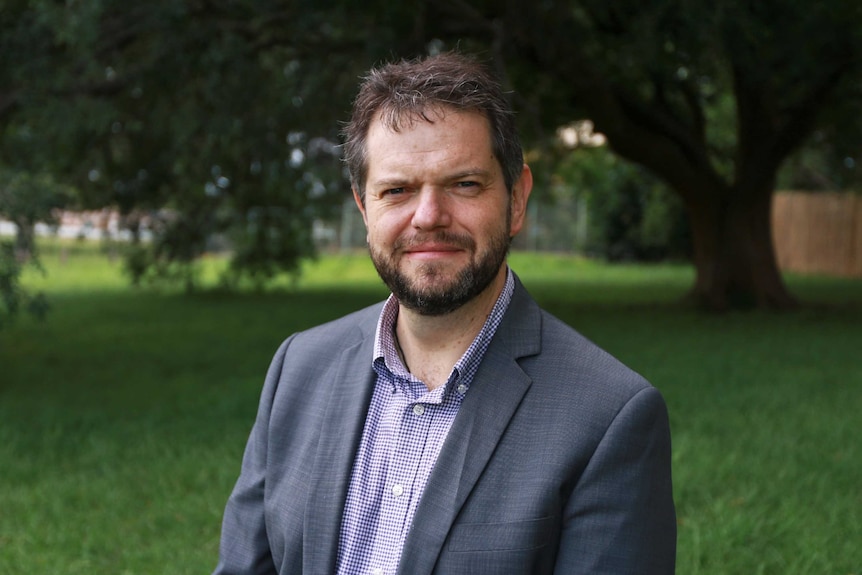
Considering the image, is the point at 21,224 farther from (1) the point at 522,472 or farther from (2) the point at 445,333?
(1) the point at 522,472

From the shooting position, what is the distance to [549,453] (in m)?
2.11

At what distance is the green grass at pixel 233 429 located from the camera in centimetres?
500

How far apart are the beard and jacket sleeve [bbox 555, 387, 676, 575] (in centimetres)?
42

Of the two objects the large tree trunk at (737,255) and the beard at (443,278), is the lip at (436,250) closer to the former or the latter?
the beard at (443,278)

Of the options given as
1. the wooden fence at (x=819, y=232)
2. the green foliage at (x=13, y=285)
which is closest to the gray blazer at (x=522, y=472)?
→ the green foliage at (x=13, y=285)

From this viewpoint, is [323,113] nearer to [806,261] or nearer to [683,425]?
[683,425]

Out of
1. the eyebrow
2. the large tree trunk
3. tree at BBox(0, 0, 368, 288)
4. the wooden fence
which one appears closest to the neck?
the eyebrow

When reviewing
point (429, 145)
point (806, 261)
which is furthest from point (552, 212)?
point (429, 145)

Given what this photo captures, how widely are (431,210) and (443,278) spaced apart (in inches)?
5.9

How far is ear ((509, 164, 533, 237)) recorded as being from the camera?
2.43 m

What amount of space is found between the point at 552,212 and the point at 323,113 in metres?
25.5

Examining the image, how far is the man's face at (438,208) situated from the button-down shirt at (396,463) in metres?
0.15

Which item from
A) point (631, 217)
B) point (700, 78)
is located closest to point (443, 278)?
point (700, 78)

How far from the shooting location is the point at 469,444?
2182 mm
